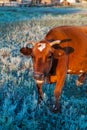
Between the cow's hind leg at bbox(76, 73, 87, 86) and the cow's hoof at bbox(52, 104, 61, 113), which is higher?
the cow's hoof at bbox(52, 104, 61, 113)

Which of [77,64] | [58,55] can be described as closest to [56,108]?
[58,55]

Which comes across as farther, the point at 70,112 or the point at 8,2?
the point at 8,2

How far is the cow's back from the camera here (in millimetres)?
8281

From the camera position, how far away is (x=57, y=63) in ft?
26.1

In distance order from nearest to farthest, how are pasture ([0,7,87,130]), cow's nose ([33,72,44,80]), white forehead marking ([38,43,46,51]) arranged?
pasture ([0,7,87,130])
cow's nose ([33,72,44,80])
white forehead marking ([38,43,46,51])

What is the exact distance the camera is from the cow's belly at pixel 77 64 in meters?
8.35

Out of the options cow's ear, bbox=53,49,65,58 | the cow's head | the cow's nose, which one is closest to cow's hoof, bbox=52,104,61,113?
the cow's head

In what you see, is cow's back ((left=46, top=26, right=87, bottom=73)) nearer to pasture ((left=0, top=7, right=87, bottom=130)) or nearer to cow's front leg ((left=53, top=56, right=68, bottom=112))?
cow's front leg ((left=53, top=56, right=68, bottom=112))

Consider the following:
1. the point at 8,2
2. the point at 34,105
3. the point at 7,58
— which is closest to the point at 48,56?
the point at 34,105

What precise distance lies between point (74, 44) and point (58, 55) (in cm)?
68

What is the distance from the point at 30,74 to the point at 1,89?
174cm

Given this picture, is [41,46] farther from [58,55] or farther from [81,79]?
[81,79]

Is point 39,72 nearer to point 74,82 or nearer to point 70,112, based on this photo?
point 70,112

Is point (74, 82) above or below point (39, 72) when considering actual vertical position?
below
